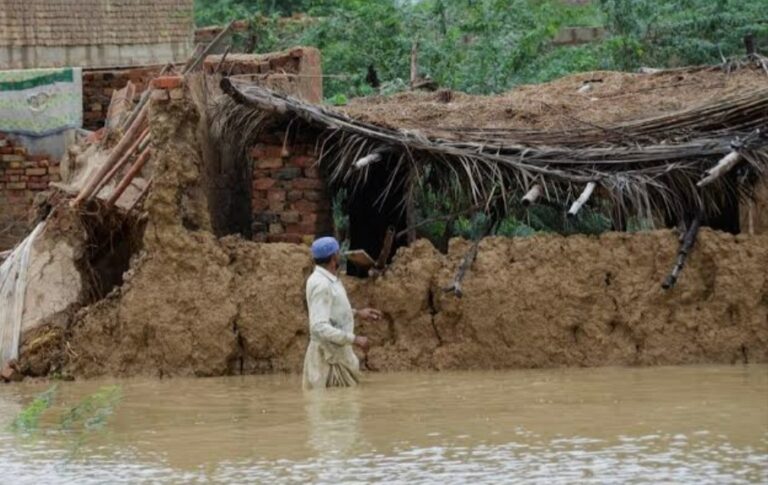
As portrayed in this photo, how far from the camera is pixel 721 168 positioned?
42.2ft

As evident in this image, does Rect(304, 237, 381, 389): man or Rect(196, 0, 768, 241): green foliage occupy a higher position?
Rect(196, 0, 768, 241): green foliage

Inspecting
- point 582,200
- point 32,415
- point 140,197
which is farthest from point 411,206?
point 32,415

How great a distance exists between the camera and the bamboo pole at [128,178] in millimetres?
14000

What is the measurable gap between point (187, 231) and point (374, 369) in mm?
1785

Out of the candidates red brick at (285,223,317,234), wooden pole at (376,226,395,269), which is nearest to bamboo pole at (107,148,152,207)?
red brick at (285,223,317,234)

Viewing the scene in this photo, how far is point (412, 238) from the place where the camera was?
13.9 metres

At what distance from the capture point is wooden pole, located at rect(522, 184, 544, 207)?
12883mm

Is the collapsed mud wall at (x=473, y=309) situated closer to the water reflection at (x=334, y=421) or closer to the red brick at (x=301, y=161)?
the red brick at (x=301, y=161)

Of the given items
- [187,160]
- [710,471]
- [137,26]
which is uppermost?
[137,26]

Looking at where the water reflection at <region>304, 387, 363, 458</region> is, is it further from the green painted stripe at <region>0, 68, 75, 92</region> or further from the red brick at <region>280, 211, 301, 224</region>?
the green painted stripe at <region>0, 68, 75, 92</region>

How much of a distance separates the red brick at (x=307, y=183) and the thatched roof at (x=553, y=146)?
151mm

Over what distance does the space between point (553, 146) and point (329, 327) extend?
121 inches

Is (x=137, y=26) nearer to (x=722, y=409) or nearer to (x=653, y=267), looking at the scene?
(x=653, y=267)

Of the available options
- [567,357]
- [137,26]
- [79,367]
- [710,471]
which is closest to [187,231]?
[79,367]
